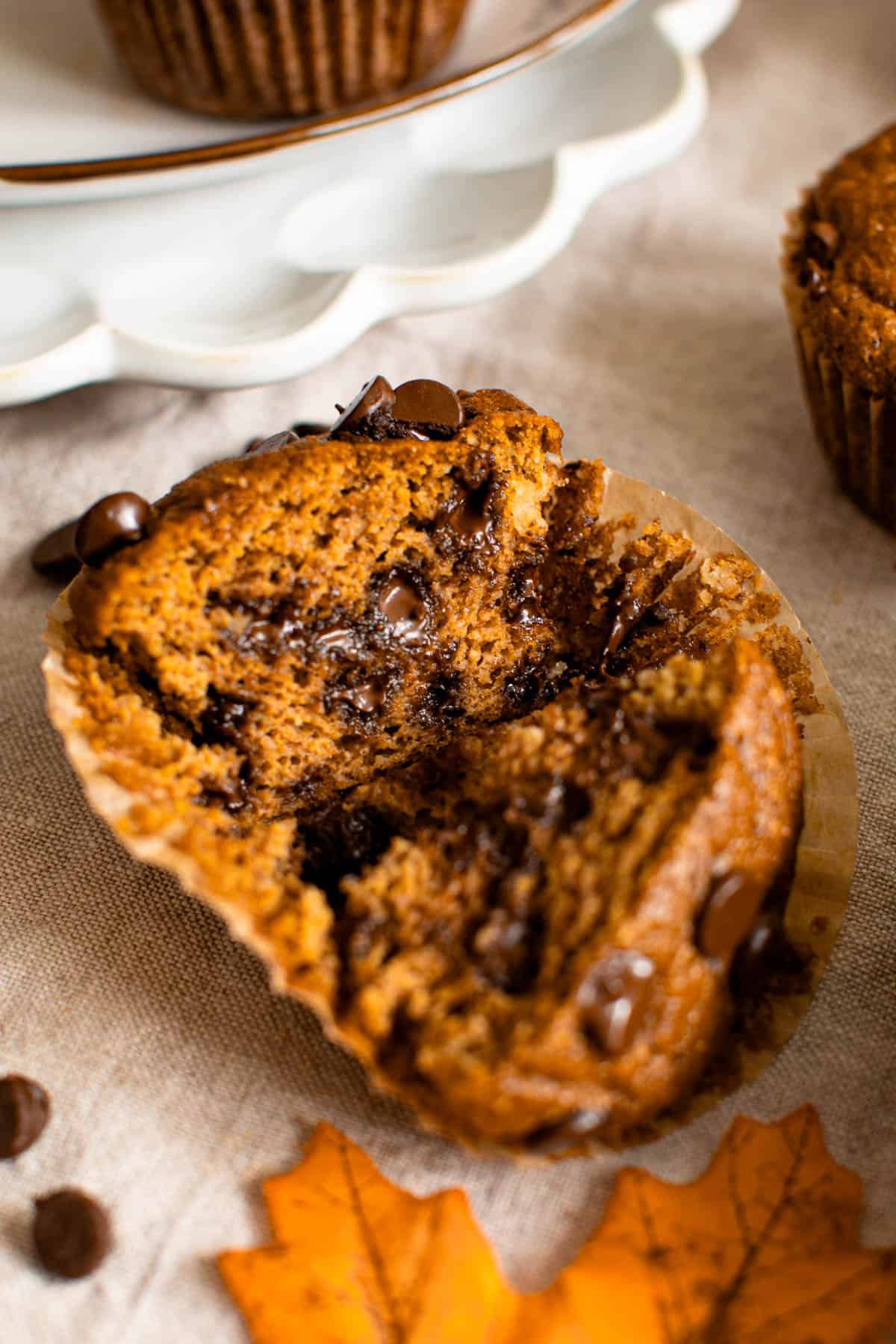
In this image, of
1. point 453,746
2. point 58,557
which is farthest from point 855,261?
point 58,557

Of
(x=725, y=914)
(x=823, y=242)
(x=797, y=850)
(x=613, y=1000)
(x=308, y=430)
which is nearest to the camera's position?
(x=613, y=1000)

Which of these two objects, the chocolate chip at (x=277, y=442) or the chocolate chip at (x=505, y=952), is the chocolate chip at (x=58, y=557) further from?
the chocolate chip at (x=505, y=952)

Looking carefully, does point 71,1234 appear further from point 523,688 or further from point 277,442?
point 277,442

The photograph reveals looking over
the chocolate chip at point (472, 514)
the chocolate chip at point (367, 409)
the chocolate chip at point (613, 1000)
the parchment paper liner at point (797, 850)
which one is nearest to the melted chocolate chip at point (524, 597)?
the chocolate chip at point (472, 514)

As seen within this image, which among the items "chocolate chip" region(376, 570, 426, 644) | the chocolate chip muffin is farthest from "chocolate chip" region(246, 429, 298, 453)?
"chocolate chip" region(376, 570, 426, 644)

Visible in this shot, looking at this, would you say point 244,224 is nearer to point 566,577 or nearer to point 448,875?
point 566,577

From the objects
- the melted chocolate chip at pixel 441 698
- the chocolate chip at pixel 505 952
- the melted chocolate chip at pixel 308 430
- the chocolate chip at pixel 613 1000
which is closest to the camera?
the chocolate chip at pixel 613 1000

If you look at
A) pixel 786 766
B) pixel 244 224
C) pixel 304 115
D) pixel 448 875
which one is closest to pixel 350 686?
pixel 448 875
